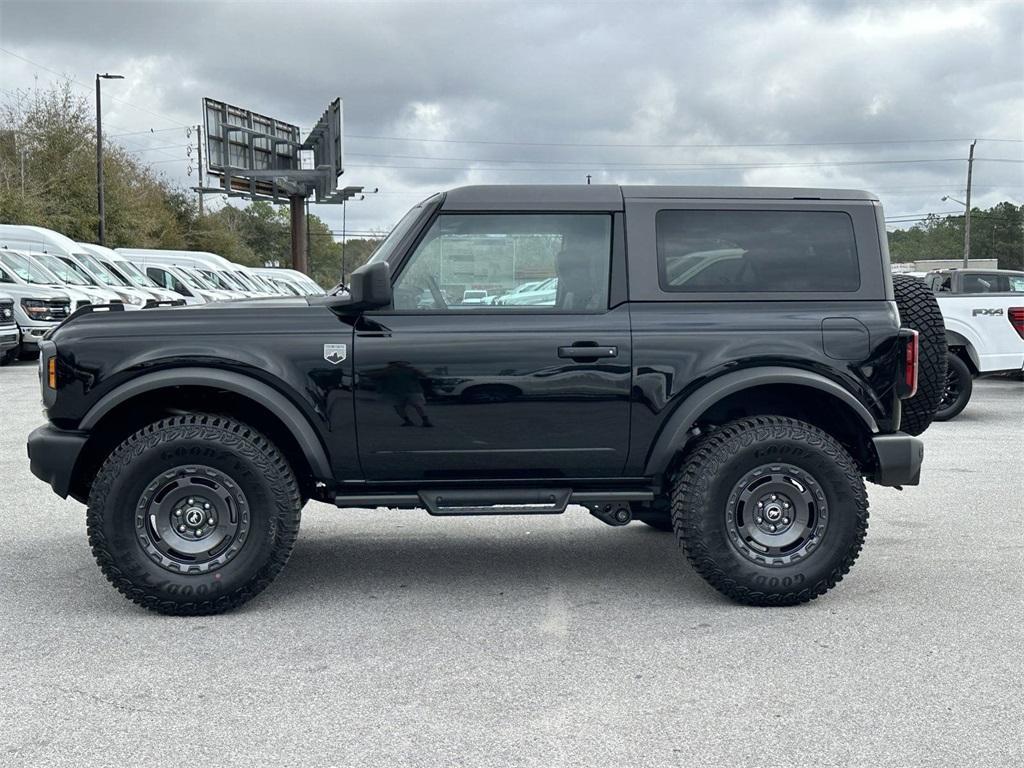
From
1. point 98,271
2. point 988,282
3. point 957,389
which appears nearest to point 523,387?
point 957,389

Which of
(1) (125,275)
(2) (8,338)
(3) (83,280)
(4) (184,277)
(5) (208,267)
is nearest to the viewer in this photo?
(2) (8,338)

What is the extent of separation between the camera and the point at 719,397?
16.3ft

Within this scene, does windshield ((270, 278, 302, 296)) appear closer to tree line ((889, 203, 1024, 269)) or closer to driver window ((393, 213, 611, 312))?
driver window ((393, 213, 611, 312))

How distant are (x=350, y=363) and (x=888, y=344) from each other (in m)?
2.43

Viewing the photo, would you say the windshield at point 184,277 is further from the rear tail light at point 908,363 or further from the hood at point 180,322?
the rear tail light at point 908,363

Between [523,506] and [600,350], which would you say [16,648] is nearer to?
[523,506]

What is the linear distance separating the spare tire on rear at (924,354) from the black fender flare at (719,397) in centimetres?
63

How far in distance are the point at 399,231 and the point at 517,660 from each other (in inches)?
80.0

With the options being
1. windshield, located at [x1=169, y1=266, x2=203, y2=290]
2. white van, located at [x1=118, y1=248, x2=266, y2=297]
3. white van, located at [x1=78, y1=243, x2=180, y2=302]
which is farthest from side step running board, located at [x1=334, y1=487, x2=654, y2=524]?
white van, located at [x1=118, y1=248, x2=266, y2=297]

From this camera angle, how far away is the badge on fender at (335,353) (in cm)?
491

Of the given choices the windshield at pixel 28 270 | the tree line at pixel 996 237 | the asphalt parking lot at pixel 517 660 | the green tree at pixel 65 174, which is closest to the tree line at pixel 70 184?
the green tree at pixel 65 174

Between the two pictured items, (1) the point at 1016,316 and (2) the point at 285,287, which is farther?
(2) the point at 285,287

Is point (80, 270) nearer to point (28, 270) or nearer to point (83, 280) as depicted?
point (83, 280)

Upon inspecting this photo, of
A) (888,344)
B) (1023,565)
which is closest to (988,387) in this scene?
(1023,565)
